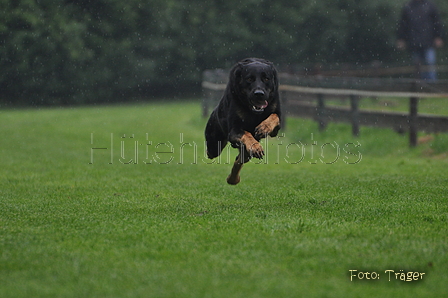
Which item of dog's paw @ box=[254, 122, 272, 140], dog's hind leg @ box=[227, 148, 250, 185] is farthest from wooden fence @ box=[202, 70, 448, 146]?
dog's paw @ box=[254, 122, 272, 140]

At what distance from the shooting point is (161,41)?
1283 inches

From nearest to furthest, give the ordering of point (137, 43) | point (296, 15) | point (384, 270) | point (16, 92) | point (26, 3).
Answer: point (384, 270) < point (26, 3) < point (16, 92) < point (137, 43) < point (296, 15)

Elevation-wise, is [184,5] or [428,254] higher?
[184,5]

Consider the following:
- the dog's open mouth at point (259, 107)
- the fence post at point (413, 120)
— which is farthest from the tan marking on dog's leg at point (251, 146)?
the fence post at point (413, 120)

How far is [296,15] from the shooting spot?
120ft

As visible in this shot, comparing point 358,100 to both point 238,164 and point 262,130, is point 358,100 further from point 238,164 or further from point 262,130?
point 262,130

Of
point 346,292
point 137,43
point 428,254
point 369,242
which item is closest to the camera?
point 346,292

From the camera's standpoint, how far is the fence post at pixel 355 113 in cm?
1398

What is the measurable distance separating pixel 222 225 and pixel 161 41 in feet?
90.5

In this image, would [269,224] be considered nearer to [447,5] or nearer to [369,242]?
[369,242]

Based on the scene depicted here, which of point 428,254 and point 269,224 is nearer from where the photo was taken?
point 428,254

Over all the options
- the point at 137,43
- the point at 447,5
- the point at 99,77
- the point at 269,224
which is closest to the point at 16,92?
the point at 99,77

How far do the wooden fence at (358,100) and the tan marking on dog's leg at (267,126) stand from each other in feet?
19.4

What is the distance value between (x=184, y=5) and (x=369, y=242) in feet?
97.1
